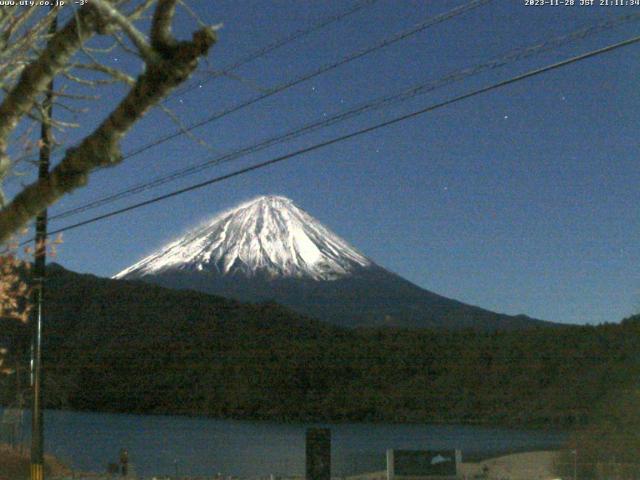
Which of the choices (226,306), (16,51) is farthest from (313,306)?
(16,51)

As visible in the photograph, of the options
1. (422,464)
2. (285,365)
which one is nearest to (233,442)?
(285,365)

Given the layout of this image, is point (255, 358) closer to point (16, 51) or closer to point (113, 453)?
point (113, 453)

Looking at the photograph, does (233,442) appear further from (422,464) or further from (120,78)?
(120,78)

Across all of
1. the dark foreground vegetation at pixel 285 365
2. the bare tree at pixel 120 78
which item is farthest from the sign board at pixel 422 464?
the dark foreground vegetation at pixel 285 365

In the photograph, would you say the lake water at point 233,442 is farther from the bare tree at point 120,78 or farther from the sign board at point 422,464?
the bare tree at point 120,78

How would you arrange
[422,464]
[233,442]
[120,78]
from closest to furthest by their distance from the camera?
[120,78] → [422,464] → [233,442]

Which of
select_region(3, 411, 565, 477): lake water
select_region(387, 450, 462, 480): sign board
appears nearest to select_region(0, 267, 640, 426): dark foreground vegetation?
select_region(3, 411, 565, 477): lake water

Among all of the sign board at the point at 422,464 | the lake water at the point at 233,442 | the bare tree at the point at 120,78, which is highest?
the bare tree at the point at 120,78
